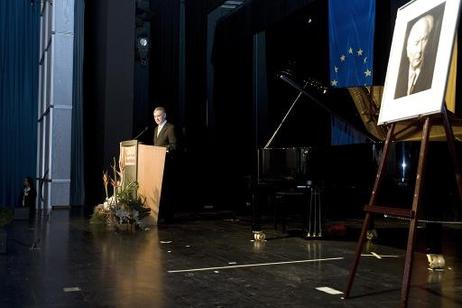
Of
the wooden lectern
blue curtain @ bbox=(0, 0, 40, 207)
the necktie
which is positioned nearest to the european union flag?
the wooden lectern

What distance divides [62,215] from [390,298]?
18.2ft

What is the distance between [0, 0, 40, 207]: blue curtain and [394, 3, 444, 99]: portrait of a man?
331 inches

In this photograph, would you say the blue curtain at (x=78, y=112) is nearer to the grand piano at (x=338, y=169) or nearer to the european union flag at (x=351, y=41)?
the european union flag at (x=351, y=41)

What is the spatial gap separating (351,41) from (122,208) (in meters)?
3.34

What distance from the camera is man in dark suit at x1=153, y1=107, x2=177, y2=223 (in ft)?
19.2

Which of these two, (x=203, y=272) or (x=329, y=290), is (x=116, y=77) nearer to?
(x=203, y=272)

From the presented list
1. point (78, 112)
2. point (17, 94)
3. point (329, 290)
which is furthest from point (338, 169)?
point (17, 94)

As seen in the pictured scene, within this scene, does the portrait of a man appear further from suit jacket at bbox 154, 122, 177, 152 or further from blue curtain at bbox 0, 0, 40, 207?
blue curtain at bbox 0, 0, 40, 207

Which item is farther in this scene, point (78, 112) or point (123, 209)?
point (78, 112)

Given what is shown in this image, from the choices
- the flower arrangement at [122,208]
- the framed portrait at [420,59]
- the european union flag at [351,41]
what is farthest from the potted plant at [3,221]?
the european union flag at [351,41]

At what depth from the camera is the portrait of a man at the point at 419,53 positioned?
227 centimetres

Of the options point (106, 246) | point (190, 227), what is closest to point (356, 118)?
point (190, 227)

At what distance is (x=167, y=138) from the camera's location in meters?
5.94

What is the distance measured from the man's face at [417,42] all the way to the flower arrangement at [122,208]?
139 inches
